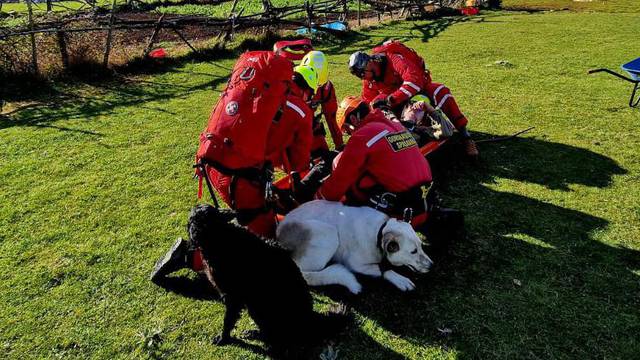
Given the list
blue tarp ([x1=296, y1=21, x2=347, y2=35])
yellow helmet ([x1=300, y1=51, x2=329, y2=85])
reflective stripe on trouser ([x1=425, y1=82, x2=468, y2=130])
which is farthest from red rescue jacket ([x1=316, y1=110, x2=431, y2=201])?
blue tarp ([x1=296, y1=21, x2=347, y2=35])

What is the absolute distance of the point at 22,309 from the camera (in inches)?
184

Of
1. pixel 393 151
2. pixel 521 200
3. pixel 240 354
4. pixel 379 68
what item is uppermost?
pixel 379 68

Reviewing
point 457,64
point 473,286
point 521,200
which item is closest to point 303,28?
point 457,64

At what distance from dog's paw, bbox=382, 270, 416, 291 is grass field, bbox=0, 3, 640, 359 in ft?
0.38

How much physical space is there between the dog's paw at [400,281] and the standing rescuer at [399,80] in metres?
3.47

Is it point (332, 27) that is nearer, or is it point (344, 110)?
point (344, 110)

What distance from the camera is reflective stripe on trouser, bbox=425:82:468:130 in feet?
25.7

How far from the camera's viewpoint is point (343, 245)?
455 centimetres

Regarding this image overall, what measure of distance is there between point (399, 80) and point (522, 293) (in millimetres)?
4471

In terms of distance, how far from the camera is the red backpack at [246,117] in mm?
4496

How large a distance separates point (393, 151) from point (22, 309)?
4.33m

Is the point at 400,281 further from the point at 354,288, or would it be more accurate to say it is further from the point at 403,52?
the point at 403,52

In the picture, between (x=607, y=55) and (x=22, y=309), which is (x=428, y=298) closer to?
(x=22, y=309)

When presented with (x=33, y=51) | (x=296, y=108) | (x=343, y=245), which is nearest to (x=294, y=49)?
(x=296, y=108)
